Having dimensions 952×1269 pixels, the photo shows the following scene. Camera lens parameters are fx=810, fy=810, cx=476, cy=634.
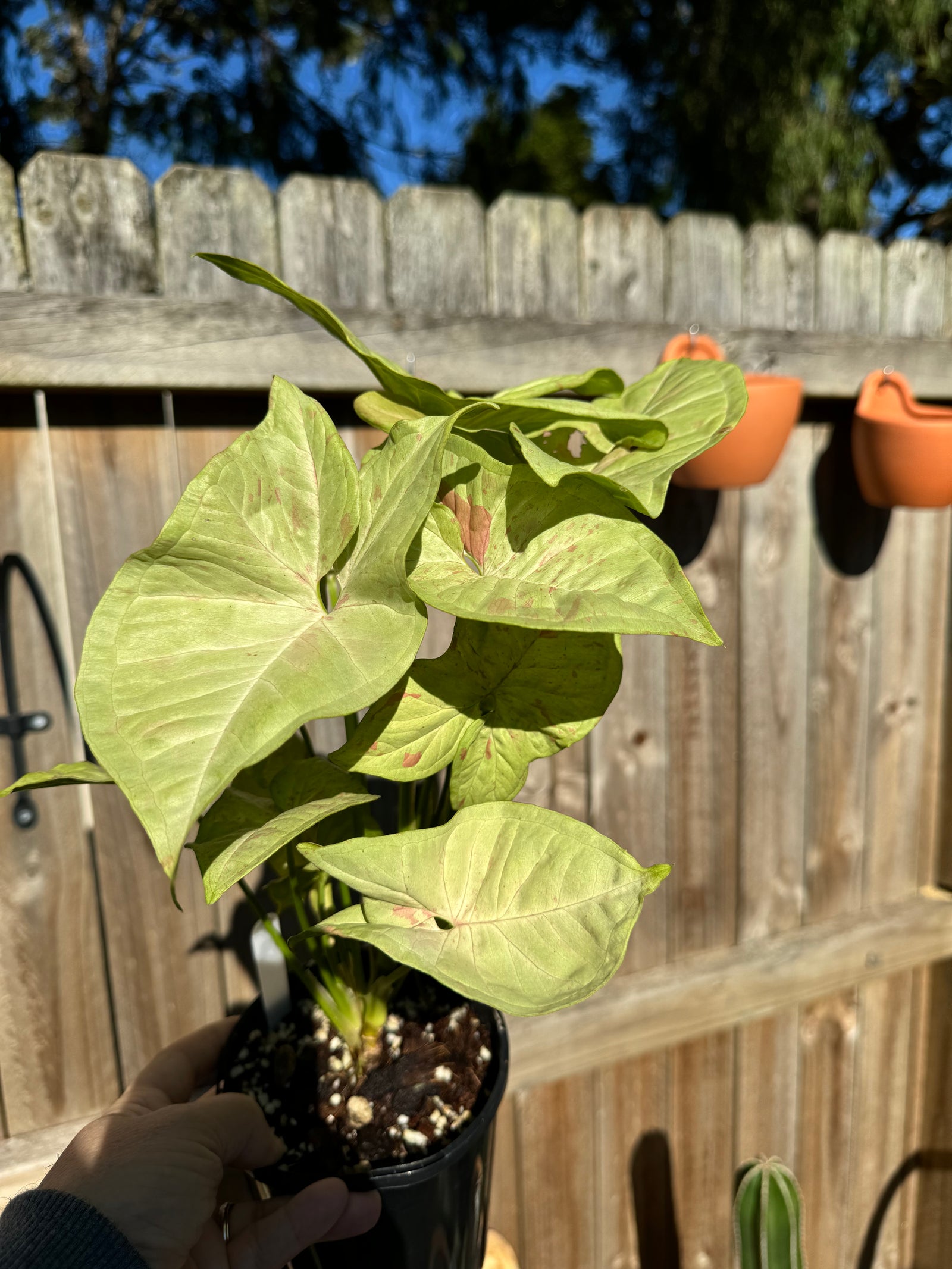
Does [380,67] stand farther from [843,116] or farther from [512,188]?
[843,116]

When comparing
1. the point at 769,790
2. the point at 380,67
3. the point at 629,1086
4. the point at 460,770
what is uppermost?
the point at 380,67

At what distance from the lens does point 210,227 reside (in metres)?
0.90

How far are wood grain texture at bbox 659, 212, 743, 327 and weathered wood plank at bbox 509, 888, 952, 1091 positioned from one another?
983mm

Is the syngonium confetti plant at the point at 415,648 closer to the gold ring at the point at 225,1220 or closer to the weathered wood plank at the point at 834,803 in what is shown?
the gold ring at the point at 225,1220

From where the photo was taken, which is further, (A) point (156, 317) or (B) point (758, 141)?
(B) point (758, 141)

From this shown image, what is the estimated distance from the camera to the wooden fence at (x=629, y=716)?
88 centimetres

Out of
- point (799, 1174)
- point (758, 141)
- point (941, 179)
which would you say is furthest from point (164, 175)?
point (941, 179)

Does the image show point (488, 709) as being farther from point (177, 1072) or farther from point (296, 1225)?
point (177, 1072)

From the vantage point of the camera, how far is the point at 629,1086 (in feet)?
4.35

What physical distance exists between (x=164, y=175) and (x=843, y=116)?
7.74 feet

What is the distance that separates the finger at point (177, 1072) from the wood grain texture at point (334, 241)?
0.78 m

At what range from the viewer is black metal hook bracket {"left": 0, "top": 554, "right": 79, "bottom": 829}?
870 millimetres

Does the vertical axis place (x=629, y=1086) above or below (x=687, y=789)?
below

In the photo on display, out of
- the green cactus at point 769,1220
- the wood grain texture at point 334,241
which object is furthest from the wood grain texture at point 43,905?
the green cactus at point 769,1220
